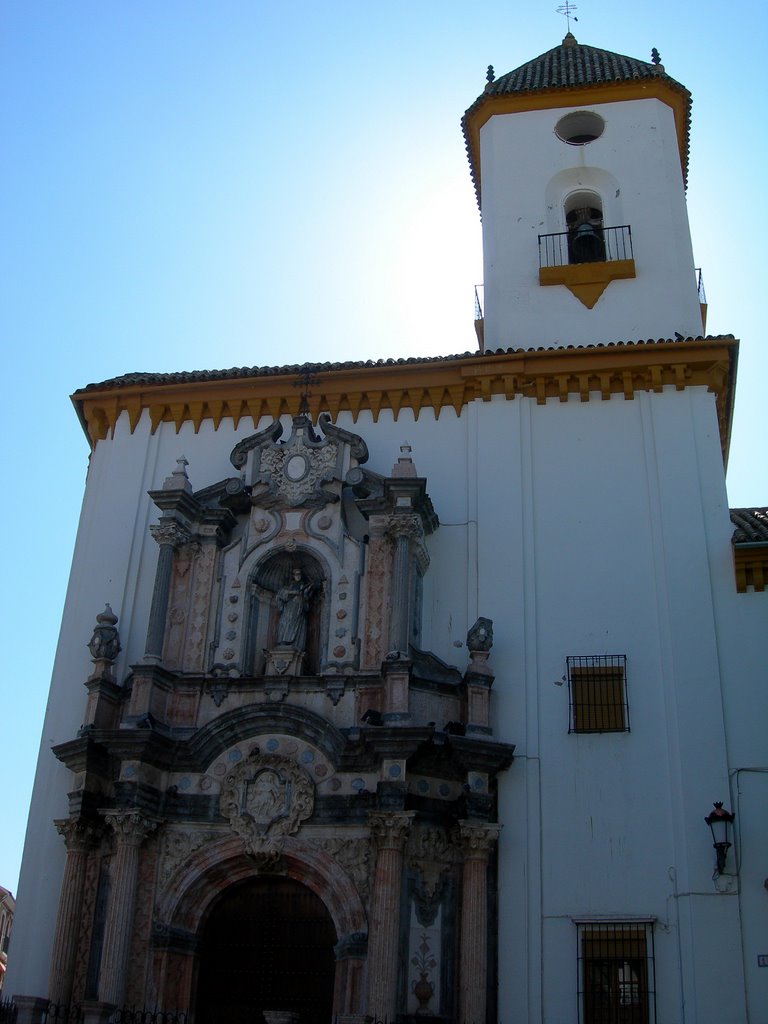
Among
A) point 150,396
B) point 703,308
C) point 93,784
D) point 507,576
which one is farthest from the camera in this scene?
point 703,308

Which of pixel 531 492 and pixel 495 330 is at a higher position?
pixel 495 330

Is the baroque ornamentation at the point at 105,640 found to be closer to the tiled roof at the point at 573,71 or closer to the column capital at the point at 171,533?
the column capital at the point at 171,533

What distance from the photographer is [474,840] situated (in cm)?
1258

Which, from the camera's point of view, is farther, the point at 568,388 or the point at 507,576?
the point at 568,388

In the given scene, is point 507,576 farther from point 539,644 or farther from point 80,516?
point 80,516

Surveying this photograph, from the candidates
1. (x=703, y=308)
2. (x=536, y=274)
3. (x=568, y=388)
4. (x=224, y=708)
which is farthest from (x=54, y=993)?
(x=703, y=308)

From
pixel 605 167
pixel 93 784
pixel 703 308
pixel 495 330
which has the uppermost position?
pixel 605 167

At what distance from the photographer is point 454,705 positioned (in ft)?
44.8

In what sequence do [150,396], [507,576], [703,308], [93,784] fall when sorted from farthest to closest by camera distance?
[703,308]
[150,396]
[507,576]
[93,784]

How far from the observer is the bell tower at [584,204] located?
1697 centimetres

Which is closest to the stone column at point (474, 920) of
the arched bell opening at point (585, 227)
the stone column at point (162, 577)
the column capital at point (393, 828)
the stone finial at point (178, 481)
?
the column capital at point (393, 828)

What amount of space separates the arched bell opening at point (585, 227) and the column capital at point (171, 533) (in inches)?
294

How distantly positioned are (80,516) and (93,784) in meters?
4.39

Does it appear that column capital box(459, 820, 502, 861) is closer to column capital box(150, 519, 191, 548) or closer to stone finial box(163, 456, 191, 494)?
column capital box(150, 519, 191, 548)
